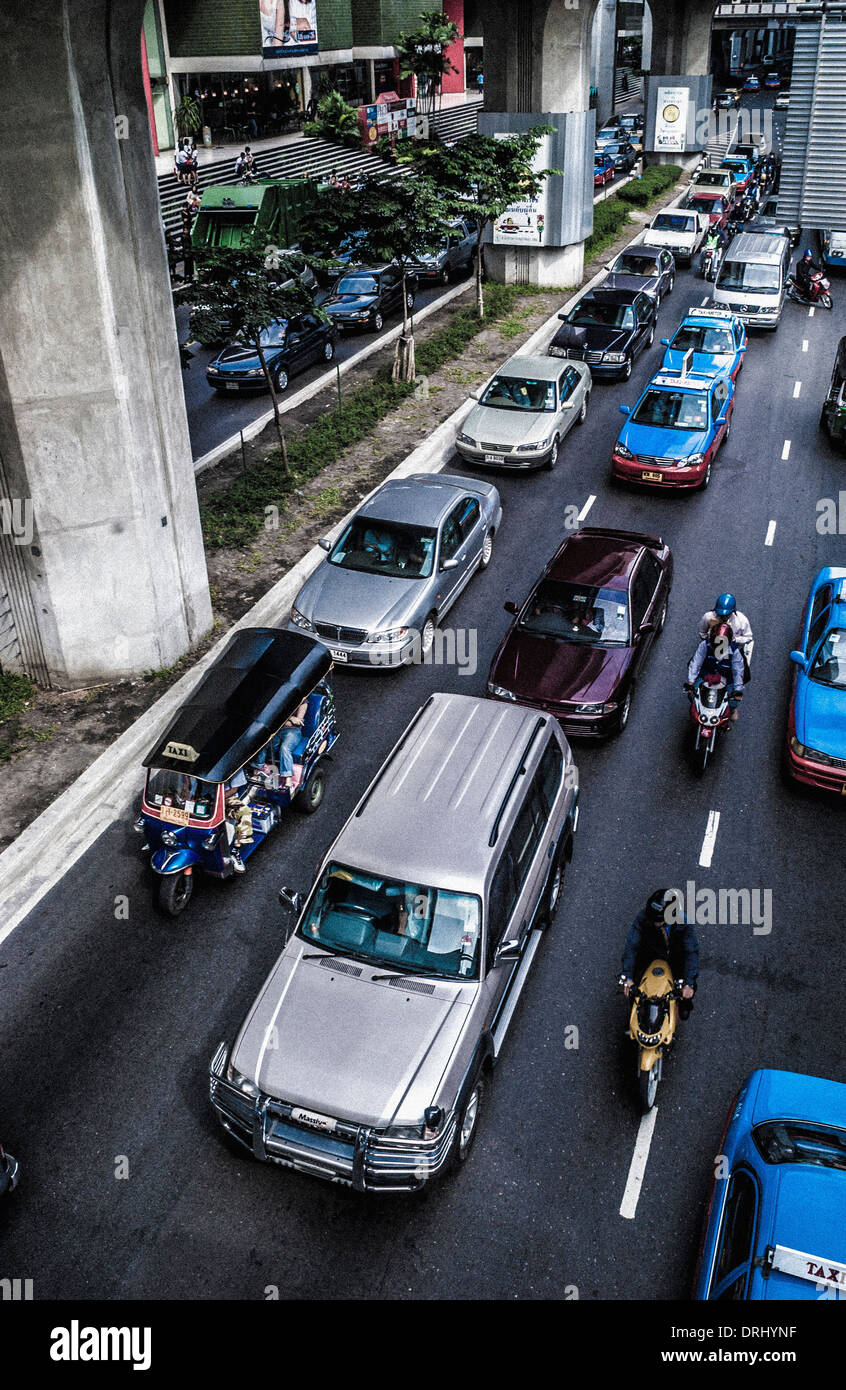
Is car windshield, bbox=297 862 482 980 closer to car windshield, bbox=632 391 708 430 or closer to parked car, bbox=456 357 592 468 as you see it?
parked car, bbox=456 357 592 468

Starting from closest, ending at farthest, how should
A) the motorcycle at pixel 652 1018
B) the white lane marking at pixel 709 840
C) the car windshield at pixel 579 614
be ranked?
the motorcycle at pixel 652 1018 < the white lane marking at pixel 709 840 < the car windshield at pixel 579 614

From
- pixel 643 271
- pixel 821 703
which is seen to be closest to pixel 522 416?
pixel 821 703

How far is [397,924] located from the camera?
27.5ft

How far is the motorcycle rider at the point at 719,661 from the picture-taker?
466 inches

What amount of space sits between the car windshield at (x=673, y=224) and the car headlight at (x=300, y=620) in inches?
1053

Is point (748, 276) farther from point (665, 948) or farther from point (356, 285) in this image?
point (665, 948)

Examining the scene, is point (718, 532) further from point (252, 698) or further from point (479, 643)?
point (252, 698)

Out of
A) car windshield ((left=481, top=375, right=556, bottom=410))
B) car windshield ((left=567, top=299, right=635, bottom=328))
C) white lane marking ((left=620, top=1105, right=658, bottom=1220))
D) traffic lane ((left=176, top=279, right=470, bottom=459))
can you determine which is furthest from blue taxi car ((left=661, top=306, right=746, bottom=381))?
white lane marking ((left=620, top=1105, right=658, bottom=1220))

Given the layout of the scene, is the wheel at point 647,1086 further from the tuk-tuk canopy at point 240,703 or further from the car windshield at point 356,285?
the car windshield at point 356,285

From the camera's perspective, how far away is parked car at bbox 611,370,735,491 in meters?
18.7

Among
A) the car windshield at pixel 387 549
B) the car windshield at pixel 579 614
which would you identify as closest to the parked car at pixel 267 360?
the car windshield at pixel 387 549

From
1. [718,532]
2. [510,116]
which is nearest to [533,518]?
[718,532]

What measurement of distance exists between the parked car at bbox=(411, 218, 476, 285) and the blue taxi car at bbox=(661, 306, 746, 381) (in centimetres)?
970

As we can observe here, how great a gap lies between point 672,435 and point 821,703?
336 inches
